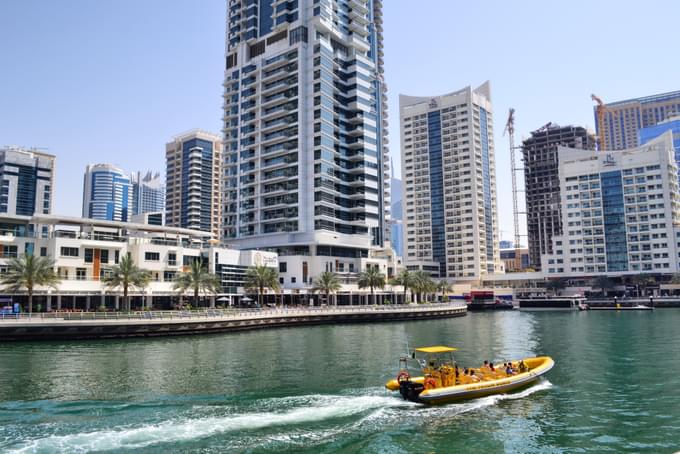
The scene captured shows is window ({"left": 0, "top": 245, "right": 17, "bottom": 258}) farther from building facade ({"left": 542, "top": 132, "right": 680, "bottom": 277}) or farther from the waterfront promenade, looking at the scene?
building facade ({"left": 542, "top": 132, "right": 680, "bottom": 277})

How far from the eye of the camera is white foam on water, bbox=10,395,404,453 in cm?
2283

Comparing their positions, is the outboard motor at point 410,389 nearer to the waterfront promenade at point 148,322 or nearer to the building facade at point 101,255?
the waterfront promenade at point 148,322

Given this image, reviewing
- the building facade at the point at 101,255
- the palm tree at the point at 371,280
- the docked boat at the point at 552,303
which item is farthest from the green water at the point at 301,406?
the docked boat at the point at 552,303

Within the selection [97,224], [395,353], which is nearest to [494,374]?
[395,353]

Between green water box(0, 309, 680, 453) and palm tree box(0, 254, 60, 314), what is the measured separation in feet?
58.9

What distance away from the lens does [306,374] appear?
39.3 meters

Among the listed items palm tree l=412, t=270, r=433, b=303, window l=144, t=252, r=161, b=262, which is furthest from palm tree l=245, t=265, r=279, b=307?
palm tree l=412, t=270, r=433, b=303

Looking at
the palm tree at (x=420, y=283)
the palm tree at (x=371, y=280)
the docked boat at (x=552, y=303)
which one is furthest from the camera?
the docked boat at (x=552, y=303)

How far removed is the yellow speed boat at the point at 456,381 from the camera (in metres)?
31.0

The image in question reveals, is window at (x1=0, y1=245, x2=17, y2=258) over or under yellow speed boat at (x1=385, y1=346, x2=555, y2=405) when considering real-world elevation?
over

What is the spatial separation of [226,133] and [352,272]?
170ft

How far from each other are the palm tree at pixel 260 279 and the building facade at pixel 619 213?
11543cm

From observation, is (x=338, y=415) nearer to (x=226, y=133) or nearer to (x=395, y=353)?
(x=395, y=353)

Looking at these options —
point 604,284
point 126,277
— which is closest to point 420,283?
point 604,284
